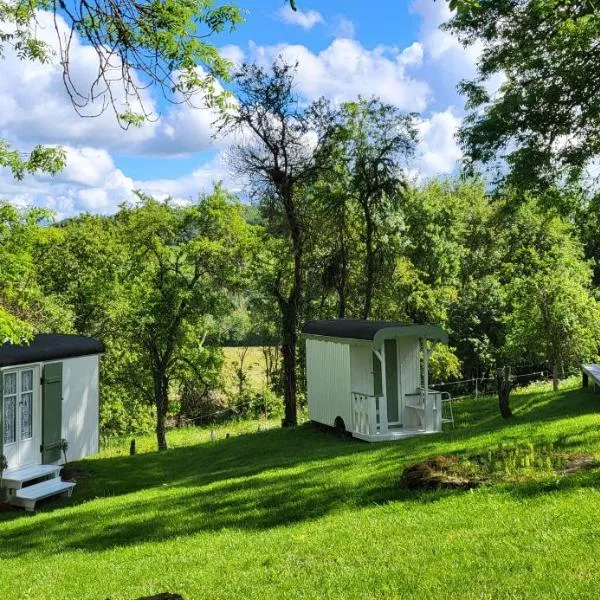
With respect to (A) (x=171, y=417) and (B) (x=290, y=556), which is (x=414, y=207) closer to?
(A) (x=171, y=417)

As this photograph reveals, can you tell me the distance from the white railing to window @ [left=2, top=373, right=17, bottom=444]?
7.55 meters

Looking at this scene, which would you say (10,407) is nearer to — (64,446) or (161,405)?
(64,446)

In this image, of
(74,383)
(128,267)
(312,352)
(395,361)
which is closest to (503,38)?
(395,361)

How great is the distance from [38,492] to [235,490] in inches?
170

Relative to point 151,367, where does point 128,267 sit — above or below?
above

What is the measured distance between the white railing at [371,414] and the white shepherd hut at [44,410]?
20.6ft

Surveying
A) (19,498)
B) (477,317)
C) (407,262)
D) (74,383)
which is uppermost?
(407,262)

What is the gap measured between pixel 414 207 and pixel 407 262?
326cm

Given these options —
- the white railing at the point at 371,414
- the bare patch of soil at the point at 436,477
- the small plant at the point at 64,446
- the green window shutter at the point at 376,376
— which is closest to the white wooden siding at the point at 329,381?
the white railing at the point at 371,414

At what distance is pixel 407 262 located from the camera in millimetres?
28781

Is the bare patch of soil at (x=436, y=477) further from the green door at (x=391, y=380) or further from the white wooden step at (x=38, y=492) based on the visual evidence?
the green door at (x=391, y=380)

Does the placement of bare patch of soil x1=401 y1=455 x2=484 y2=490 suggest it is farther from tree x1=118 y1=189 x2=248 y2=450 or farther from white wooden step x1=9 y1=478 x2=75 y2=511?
tree x1=118 y1=189 x2=248 y2=450

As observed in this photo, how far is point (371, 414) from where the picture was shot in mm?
15711

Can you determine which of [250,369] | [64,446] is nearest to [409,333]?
[64,446]
